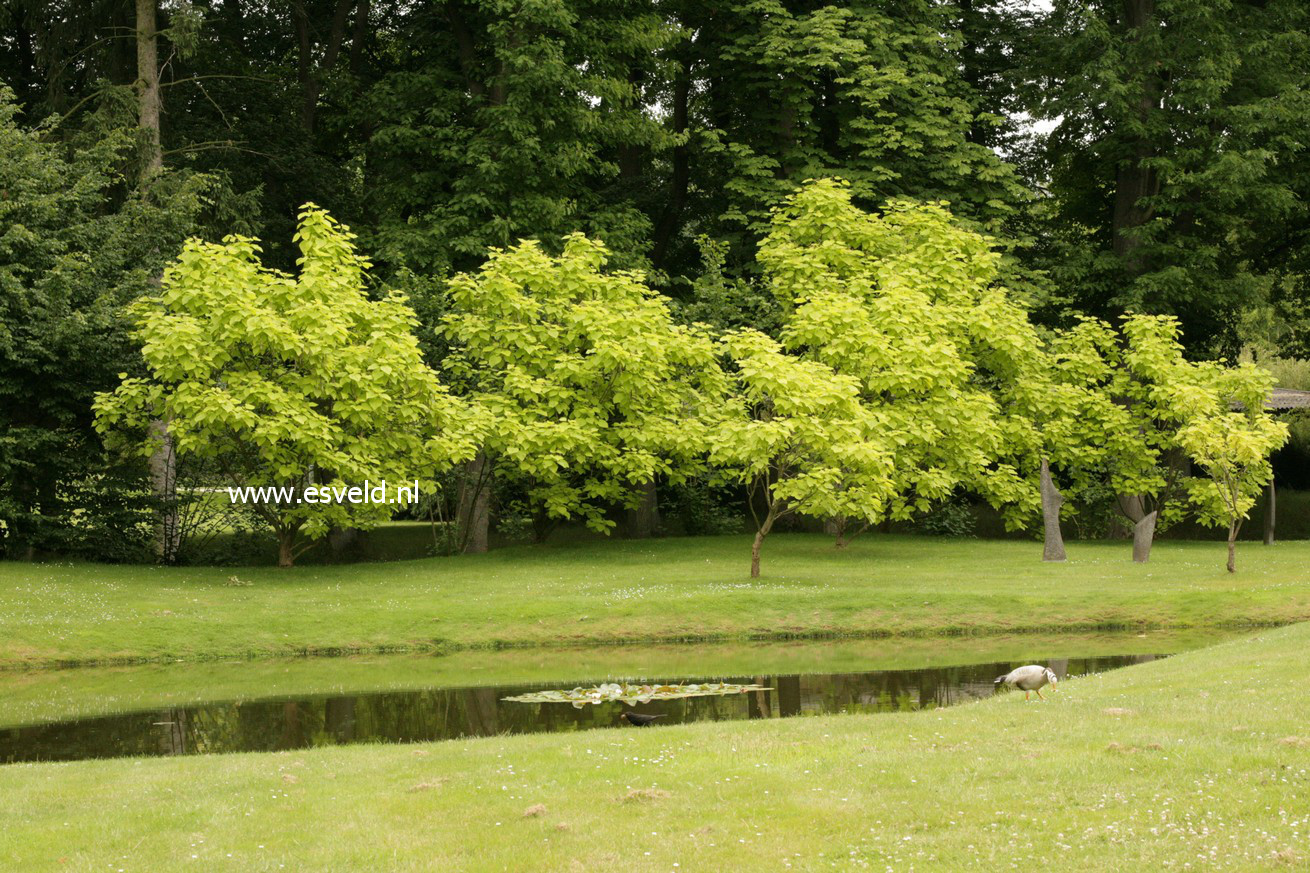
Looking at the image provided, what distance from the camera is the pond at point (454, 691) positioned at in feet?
50.5

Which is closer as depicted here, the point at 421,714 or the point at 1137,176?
the point at 421,714

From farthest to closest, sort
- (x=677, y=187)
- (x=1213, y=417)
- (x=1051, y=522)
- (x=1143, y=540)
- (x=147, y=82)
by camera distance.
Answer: (x=677, y=187)
(x=147, y=82)
(x=1051, y=522)
(x=1213, y=417)
(x=1143, y=540)

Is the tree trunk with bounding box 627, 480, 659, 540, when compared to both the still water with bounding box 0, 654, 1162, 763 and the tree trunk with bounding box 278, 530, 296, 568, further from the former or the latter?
the still water with bounding box 0, 654, 1162, 763

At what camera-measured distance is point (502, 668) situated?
65.7 feet

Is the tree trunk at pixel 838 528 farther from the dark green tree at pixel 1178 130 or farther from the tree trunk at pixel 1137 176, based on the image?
the tree trunk at pixel 1137 176

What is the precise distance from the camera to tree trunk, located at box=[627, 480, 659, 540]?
36.3 m

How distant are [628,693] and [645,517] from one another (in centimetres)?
1930

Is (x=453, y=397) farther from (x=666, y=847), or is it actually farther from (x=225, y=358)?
(x=666, y=847)

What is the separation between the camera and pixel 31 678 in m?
19.4

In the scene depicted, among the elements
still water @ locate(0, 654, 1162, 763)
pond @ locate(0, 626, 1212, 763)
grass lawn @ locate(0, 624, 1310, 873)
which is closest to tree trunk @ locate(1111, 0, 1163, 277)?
pond @ locate(0, 626, 1212, 763)

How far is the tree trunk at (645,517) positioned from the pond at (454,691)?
14559 mm

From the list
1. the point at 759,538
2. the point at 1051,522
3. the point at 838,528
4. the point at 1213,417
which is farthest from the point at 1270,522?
the point at 759,538

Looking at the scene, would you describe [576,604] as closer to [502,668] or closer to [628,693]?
[502,668]

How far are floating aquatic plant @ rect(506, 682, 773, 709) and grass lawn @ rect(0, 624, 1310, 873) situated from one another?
12.3ft
